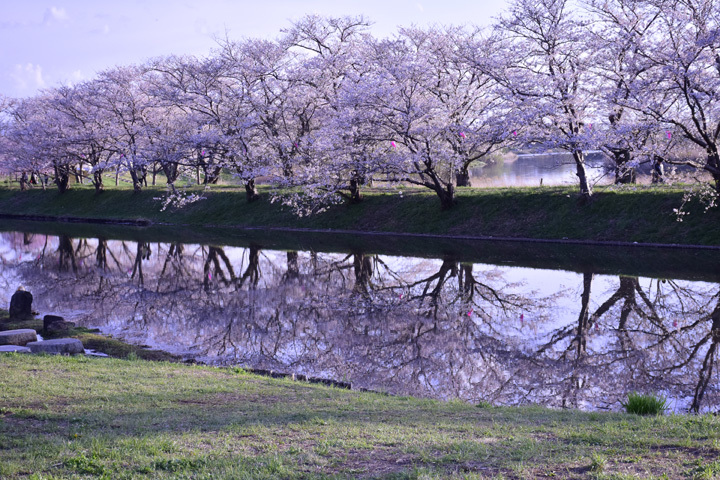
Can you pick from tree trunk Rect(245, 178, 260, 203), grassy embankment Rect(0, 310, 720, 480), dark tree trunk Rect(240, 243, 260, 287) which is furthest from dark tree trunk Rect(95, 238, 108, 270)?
grassy embankment Rect(0, 310, 720, 480)

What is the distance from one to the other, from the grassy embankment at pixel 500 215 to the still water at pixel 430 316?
2.79 m

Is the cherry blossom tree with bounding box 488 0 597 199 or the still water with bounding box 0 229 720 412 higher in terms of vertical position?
the cherry blossom tree with bounding box 488 0 597 199

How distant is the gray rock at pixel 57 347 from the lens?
1168 centimetres

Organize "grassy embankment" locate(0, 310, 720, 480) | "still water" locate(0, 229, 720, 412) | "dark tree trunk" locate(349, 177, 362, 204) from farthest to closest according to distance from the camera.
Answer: "dark tree trunk" locate(349, 177, 362, 204) → "still water" locate(0, 229, 720, 412) → "grassy embankment" locate(0, 310, 720, 480)

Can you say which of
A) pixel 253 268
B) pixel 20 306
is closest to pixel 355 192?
pixel 253 268

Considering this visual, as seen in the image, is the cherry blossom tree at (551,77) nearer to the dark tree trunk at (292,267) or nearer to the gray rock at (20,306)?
the dark tree trunk at (292,267)

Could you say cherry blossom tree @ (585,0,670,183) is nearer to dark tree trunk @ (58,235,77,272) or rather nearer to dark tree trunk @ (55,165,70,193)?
dark tree trunk @ (58,235,77,272)

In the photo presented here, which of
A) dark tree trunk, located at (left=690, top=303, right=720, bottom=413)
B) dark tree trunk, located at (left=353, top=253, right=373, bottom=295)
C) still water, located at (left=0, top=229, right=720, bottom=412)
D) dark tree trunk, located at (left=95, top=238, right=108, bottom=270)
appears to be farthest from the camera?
dark tree trunk, located at (left=95, top=238, right=108, bottom=270)

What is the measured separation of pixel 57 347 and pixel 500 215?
23.4 metres

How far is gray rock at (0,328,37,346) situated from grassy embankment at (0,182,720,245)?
21713 millimetres

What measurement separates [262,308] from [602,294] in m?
9.23

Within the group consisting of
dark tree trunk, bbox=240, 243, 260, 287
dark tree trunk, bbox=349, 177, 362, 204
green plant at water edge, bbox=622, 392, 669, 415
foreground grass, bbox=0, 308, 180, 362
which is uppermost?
dark tree trunk, bbox=349, 177, 362, 204

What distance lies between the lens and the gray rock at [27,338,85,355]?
460 inches

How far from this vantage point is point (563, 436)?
6.30 meters
